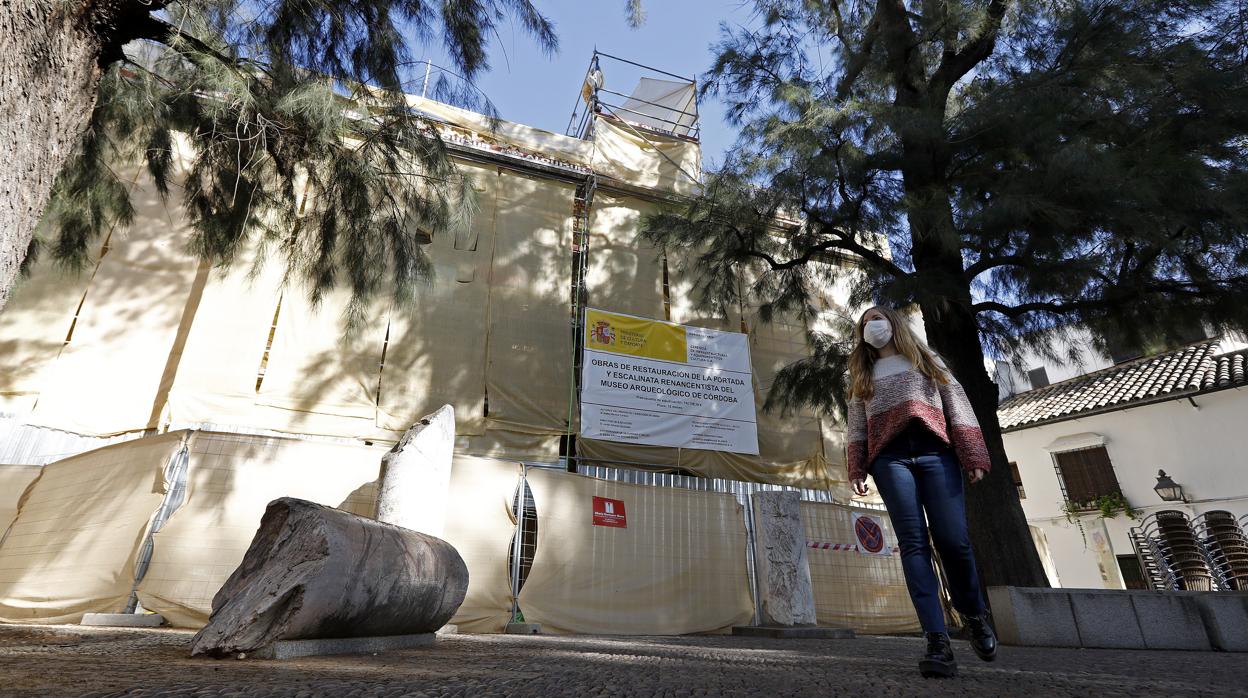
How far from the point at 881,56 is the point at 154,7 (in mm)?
6863

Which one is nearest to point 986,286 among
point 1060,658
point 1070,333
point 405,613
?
point 1070,333

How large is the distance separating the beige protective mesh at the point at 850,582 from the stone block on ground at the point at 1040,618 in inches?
118

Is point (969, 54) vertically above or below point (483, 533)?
above

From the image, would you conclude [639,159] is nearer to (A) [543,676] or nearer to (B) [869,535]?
(B) [869,535]

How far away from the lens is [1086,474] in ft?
49.8

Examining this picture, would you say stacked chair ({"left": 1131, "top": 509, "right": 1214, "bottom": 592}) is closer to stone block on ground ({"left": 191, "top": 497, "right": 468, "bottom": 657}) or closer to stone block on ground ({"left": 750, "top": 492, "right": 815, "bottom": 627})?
stone block on ground ({"left": 750, "top": 492, "right": 815, "bottom": 627})

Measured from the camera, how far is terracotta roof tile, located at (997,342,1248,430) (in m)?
13.7

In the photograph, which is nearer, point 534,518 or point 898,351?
point 898,351

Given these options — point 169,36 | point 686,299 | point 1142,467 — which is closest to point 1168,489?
point 1142,467

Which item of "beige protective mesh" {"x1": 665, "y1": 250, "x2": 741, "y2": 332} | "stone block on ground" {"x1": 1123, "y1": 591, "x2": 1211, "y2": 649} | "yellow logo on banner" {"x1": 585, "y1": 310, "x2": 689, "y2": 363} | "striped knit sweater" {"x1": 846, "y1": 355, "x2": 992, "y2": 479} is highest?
"beige protective mesh" {"x1": 665, "y1": 250, "x2": 741, "y2": 332}

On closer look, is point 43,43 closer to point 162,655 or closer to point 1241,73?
point 162,655

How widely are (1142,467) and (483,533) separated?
15552mm

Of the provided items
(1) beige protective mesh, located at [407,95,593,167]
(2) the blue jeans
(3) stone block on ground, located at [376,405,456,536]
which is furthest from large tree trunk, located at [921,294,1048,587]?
(1) beige protective mesh, located at [407,95,593,167]

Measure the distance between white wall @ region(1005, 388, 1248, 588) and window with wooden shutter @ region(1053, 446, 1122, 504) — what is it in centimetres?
17
